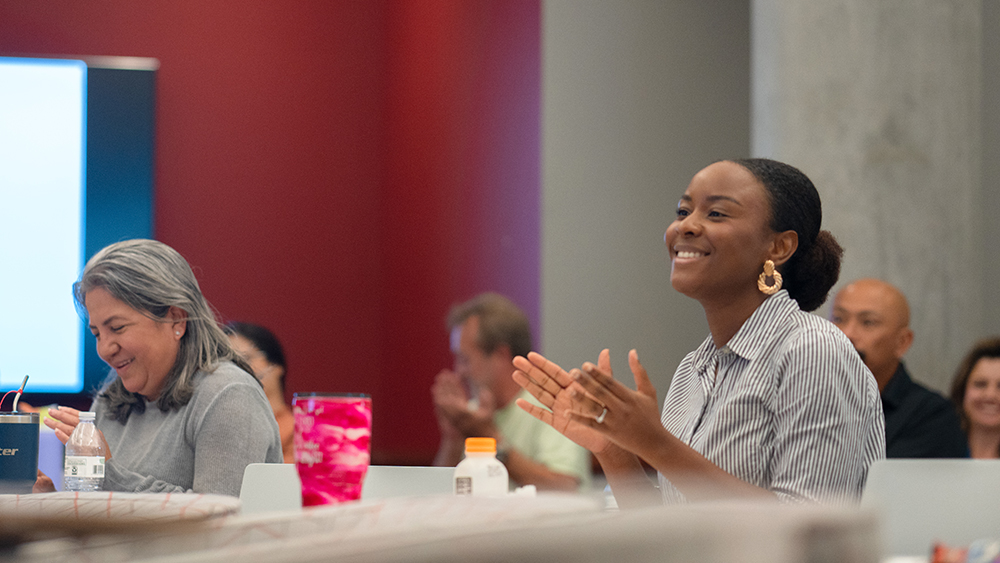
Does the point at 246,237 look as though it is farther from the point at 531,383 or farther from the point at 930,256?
the point at 531,383

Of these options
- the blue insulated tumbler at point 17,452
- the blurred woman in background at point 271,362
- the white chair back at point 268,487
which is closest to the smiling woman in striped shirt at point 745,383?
the white chair back at point 268,487

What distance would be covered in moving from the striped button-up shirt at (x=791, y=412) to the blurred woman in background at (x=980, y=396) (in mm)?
1749

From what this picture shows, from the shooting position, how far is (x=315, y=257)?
15.8ft

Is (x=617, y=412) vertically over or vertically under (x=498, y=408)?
over

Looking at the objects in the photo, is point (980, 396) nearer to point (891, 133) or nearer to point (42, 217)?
point (891, 133)

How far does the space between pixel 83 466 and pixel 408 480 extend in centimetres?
59

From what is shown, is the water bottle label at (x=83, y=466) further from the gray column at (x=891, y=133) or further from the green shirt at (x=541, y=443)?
the gray column at (x=891, y=133)

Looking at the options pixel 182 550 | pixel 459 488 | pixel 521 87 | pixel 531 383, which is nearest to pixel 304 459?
pixel 459 488

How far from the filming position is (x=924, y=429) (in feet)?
9.98

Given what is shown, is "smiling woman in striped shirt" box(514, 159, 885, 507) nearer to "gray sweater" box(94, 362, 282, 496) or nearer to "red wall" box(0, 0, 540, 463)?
"gray sweater" box(94, 362, 282, 496)

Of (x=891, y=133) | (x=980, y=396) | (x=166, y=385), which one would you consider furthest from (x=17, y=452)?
(x=980, y=396)

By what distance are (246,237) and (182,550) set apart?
14.2 ft

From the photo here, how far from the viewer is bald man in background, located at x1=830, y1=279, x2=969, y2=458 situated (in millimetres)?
3043

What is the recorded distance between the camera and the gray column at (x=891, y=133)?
3.15 m
